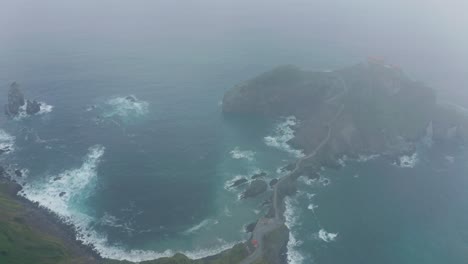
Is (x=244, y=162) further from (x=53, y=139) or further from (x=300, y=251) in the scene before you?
(x=53, y=139)

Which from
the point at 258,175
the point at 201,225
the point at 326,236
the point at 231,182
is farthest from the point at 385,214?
the point at 201,225

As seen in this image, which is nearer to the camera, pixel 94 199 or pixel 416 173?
pixel 94 199

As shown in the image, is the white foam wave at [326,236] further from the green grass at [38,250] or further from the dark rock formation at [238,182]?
the dark rock formation at [238,182]

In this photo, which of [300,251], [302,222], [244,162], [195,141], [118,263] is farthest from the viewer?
[195,141]

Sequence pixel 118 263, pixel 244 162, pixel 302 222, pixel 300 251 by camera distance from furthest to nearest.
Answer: pixel 244 162 < pixel 302 222 < pixel 300 251 < pixel 118 263

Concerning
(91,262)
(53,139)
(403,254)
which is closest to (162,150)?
(53,139)

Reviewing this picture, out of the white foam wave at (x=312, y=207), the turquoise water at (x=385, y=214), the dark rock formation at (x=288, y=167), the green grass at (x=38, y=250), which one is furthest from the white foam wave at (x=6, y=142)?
the white foam wave at (x=312, y=207)

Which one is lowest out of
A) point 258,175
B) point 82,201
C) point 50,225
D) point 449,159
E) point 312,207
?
point 50,225

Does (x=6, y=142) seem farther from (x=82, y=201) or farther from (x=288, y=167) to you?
(x=288, y=167)
